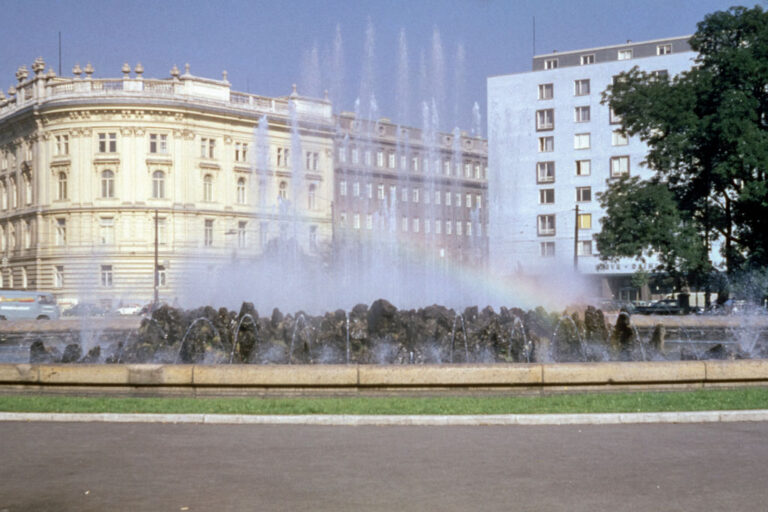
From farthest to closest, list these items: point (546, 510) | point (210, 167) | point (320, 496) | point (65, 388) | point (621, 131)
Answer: point (210, 167) → point (621, 131) → point (65, 388) → point (320, 496) → point (546, 510)

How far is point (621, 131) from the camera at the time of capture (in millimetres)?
42656

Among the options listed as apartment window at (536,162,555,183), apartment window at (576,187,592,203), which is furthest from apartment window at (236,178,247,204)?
apartment window at (576,187,592,203)

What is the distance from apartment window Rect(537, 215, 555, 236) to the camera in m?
77.4

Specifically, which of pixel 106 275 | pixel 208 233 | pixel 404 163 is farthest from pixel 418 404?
pixel 404 163

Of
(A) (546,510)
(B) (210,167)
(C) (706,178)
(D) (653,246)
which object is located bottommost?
(A) (546,510)

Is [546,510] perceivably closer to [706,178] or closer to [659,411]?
[659,411]

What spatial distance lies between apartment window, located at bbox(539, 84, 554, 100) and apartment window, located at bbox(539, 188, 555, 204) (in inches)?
282

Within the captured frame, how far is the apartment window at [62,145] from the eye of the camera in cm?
8219

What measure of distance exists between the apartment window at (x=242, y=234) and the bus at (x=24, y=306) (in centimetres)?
2789

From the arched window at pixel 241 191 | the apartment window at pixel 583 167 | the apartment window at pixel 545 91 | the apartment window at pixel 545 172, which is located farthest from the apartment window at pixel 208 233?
the apartment window at pixel 583 167

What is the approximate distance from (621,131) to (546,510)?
122 feet

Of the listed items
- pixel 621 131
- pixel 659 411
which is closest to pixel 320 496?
pixel 659 411

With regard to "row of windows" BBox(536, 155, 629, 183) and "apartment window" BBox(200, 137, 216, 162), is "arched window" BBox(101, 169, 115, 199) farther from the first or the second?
"row of windows" BBox(536, 155, 629, 183)

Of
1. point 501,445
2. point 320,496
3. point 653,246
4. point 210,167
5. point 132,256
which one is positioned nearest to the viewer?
point 320,496
